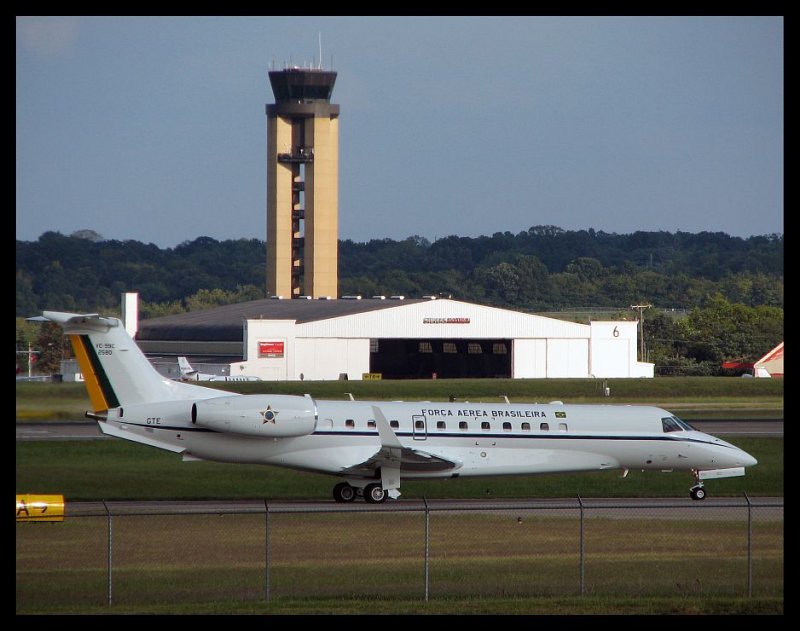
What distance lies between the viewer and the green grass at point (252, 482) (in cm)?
3441

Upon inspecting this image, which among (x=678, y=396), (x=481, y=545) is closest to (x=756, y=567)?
(x=481, y=545)

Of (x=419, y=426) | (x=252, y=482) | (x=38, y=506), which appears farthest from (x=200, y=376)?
(x=38, y=506)

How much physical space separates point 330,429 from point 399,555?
8095 mm

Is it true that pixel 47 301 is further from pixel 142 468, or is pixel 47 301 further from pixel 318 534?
pixel 318 534

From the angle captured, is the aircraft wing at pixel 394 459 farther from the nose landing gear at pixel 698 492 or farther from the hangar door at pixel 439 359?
the hangar door at pixel 439 359

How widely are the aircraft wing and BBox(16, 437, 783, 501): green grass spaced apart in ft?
8.83

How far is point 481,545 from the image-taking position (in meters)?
24.5

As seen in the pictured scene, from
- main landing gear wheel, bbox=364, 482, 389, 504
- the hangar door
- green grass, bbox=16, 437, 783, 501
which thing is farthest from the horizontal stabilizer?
the hangar door

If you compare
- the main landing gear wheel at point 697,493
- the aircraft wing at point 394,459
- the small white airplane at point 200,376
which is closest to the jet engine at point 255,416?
the aircraft wing at point 394,459

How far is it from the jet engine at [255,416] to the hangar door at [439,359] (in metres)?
61.9

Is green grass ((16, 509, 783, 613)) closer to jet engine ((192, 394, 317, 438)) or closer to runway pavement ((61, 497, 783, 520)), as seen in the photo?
runway pavement ((61, 497, 783, 520))

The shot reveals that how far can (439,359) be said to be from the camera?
95.5m

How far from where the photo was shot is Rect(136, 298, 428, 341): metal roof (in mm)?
92562
